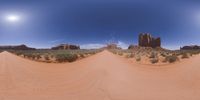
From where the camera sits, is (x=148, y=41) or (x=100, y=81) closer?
(x=100, y=81)

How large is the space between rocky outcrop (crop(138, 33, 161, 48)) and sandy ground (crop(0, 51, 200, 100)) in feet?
178

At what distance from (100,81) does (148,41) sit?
60.5 metres

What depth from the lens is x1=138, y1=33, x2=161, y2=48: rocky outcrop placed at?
69.4 m

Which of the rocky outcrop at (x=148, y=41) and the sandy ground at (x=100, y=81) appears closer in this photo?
the sandy ground at (x=100, y=81)

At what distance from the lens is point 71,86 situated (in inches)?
459

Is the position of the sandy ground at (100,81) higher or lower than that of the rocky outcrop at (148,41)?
lower

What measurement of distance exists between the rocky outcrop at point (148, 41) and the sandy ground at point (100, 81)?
178 feet

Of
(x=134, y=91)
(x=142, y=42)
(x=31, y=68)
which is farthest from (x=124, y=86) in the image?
(x=142, y=42)

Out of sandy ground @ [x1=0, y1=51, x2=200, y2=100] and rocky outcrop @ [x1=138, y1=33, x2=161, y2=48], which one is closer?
sandy ground @ [x1=0, y1=51, x2=200, y2=100]

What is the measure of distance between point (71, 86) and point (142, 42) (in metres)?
60.6

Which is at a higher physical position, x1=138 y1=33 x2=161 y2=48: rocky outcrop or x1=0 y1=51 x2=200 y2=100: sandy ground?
x1=138 y1=33 x2=161 y2=48: rocky outcrop

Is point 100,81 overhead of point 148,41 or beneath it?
beneath

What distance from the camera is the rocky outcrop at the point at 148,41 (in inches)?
2734

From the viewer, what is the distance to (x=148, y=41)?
71.2 meters
